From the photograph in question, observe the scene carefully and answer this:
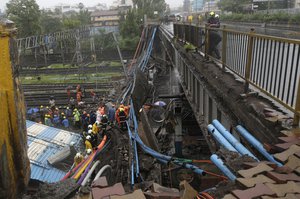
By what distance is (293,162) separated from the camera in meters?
3.17

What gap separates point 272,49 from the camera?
4.54 metres

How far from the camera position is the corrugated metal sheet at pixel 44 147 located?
11.8 m

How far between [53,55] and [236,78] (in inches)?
1788

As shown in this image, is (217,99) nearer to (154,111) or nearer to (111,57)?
(154,111)

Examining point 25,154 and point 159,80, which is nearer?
point 25,154

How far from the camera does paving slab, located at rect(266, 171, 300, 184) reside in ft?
9.42

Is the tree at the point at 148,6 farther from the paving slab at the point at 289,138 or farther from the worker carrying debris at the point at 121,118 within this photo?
the paving slab at the point at 289,138

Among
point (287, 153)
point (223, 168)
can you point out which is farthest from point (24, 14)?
point (287, 153)

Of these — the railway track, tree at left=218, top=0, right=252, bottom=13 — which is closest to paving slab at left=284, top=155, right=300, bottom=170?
the railway track

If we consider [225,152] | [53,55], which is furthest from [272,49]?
[53,55]

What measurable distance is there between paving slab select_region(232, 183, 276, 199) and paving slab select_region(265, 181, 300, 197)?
0.18ft

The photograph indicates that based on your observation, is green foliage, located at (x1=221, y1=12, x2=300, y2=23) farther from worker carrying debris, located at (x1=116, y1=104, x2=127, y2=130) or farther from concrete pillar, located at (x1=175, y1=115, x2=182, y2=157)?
worker carrying debris, located at (x1=116, y1=104, x2=127, y2=130)

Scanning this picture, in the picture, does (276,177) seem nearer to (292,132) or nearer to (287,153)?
(287,153)

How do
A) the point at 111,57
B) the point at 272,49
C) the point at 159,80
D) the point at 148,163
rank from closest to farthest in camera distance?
the point at 272,49 < the point at 148,163 < the point at 159,80 < the point at 111,57
